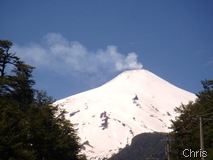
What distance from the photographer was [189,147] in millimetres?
48594

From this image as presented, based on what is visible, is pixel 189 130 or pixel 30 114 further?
pixel 189 130

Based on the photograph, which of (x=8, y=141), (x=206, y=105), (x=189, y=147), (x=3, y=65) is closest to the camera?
(x=8, y=141)

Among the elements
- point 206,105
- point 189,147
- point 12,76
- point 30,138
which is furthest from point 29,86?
point 206,105

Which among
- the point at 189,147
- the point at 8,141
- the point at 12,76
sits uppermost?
the point at 12,76

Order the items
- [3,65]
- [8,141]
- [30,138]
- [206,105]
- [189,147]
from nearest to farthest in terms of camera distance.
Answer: [8,141]
[30,138]
[3,65]
[189,147]
[206,105]

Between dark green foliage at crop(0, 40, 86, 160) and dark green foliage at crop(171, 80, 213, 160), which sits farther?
dark green foliage at crop(171, 80, 213, 160)

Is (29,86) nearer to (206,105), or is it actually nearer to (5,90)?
(5,90)

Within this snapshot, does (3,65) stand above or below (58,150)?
above

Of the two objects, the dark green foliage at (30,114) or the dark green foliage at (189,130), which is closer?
the dark green foliage at (30,114)

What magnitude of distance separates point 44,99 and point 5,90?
35.5 ft

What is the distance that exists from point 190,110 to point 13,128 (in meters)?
32.6

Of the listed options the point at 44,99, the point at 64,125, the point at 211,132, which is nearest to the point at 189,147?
the point at 211,132

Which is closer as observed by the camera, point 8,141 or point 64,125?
point 8,141

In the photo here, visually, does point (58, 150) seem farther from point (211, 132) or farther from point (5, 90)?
point (211, 132)
